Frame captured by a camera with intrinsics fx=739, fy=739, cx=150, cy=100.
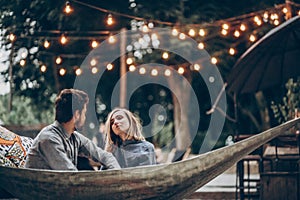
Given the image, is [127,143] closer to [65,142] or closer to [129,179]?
[65,142]

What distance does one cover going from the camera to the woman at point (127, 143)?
5.13 m

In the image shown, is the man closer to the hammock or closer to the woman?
the hammock

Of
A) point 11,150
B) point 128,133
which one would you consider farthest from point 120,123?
point 11,150

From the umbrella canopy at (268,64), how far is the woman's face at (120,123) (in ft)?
7.99

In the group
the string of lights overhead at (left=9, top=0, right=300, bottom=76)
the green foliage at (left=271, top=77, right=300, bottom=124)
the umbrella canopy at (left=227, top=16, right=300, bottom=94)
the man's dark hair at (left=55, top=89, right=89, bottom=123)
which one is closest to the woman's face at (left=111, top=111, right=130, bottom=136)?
the man's dark hair at (left=55, top=89, right=89, bottom=123)

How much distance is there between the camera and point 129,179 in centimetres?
395

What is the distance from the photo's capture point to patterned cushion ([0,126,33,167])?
15.8 feet

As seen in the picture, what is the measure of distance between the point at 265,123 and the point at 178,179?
896cm

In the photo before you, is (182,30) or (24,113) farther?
(24,113)

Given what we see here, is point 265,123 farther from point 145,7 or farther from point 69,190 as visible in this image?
point 69,190

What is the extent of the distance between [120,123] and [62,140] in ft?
2.98

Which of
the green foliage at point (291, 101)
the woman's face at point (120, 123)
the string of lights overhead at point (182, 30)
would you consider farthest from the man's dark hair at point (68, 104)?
the green foliage at point (291, 101)

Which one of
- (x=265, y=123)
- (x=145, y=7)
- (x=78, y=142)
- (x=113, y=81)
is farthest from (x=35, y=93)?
(x=78, y=142)

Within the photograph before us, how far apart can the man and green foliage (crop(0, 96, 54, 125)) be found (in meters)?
8.71
